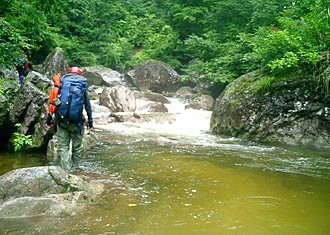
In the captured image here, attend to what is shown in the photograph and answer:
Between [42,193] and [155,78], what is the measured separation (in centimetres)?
1742

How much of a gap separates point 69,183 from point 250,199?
2564 mm

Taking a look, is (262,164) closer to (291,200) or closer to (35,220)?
(291,200)

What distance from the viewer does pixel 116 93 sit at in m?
16.3

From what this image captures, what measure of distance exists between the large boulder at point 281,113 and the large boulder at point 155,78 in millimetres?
11146

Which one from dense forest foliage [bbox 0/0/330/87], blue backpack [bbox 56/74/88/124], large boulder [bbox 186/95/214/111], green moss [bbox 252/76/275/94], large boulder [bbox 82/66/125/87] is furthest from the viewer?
large boulder [bbox 82/66/125/87]

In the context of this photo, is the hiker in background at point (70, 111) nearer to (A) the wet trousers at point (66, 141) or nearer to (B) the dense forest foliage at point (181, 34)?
(A) the wet trousers at point (66, 141)

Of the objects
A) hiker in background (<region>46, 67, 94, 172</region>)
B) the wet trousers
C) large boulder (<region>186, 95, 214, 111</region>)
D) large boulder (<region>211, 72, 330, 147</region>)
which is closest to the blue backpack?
hiker in background (<region>46, 67, 94, 172</region>)

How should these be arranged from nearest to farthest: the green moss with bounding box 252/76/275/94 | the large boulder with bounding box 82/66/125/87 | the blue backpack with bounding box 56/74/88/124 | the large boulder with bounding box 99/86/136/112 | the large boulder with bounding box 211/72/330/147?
the blue backpack with bounding box 56/74/88/124, the large boulder with bounding box 211/72/330/147, the green moss with bounding box 252/76/275/94, the large boulder with bounding box 99/86/136/112, the large boulder with bounding box 82/66/125/87

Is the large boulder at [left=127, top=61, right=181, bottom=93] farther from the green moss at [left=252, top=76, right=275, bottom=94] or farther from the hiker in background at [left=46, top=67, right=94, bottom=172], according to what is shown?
the hiker in background at [left=46, top=67, right=94, bottom=172]

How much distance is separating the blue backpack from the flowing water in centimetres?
110

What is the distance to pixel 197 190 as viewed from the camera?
520 centimetres

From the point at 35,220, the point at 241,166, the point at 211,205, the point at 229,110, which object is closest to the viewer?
the point at 35,220

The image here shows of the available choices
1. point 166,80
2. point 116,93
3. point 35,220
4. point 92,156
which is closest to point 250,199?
point 35,220

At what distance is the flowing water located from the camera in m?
3.82
